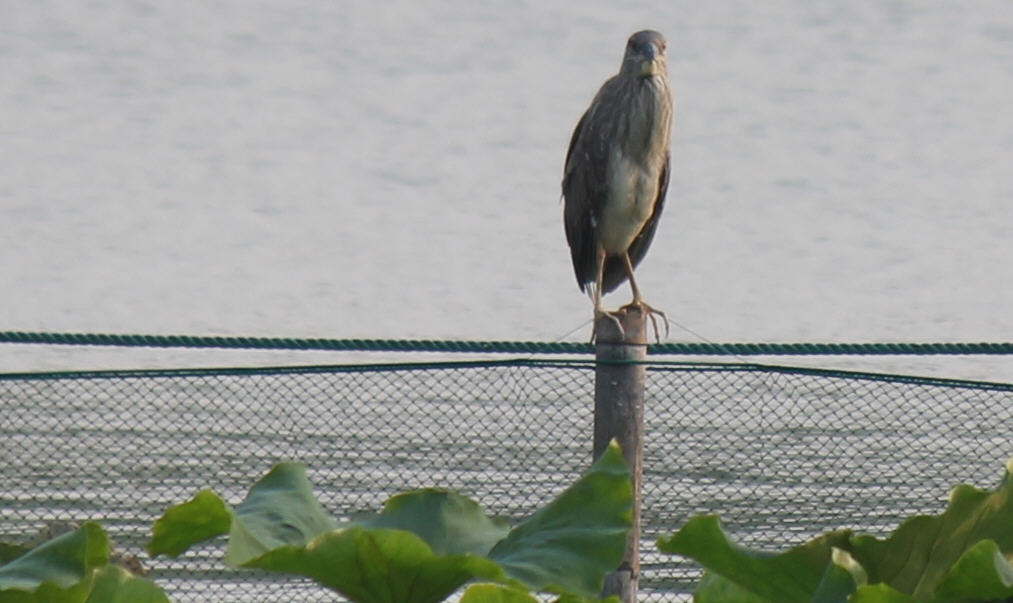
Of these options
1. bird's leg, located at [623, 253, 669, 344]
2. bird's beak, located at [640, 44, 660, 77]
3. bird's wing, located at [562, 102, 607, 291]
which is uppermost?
bird's beak, located at [640, 44, 660, 77]

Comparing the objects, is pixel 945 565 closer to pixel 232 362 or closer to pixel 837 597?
pixel 837 597

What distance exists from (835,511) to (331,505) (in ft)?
4.04

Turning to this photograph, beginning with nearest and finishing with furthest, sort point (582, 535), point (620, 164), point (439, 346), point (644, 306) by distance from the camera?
1. point (582, 535)
2. point (439, 346)
3. point (644, 306)
4. point (620, 164)

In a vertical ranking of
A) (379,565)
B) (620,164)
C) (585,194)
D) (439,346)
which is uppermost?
(620,164)

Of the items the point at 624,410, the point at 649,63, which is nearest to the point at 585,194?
the point at 649,63

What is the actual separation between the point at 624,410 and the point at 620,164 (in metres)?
2.54

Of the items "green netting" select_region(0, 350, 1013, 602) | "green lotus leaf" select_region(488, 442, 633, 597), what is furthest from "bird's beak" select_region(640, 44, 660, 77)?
"green lotus leaf" select_region(488, 442, 633, 597)

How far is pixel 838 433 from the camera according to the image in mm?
4547

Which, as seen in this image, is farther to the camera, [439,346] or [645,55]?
[645,55]

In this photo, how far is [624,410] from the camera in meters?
3.08

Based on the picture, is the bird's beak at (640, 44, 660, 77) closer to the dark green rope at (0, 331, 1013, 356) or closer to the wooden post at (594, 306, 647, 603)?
the dark green rope at (0, 331, 1013, 356)

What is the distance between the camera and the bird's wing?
217 inches

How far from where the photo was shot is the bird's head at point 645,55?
5559 millimetres

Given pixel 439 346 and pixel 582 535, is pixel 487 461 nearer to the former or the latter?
pixel 439 346
